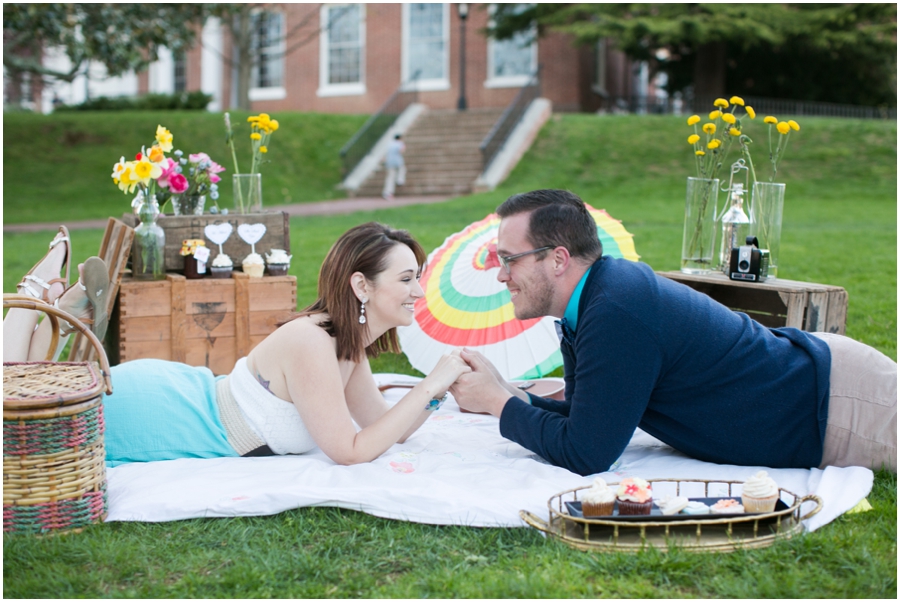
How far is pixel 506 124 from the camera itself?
19094 mm

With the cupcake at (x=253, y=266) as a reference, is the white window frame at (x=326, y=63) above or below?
above

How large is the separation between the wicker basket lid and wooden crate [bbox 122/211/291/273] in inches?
78.6

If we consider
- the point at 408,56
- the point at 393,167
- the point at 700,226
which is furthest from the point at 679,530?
the point at 408,56

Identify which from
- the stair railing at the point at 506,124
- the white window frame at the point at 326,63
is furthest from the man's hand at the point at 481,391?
the white window frame at the point at 326,63

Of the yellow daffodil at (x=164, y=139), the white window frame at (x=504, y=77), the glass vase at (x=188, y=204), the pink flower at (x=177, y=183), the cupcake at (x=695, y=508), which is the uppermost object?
the white window frame at (x=504, y=77)

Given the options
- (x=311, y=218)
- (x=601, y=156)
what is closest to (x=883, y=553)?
(x=311, y=218)

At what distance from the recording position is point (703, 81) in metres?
21.9

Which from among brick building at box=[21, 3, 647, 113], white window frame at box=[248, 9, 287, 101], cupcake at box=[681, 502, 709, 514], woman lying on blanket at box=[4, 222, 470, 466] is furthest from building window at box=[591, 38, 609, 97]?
cupcake at box=[681, 502, 709, 514]

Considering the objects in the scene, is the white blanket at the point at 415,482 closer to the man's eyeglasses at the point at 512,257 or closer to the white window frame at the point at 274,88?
the man's eyeglasses at the point at 512,257

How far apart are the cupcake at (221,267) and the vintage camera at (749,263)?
2.84 meters

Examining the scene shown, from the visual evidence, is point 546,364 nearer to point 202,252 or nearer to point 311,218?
point 202,252

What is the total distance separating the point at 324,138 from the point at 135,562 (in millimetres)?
18466

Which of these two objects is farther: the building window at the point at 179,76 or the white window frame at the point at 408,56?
the building window at the point at 179,76

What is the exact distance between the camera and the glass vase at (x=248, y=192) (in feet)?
18.1
